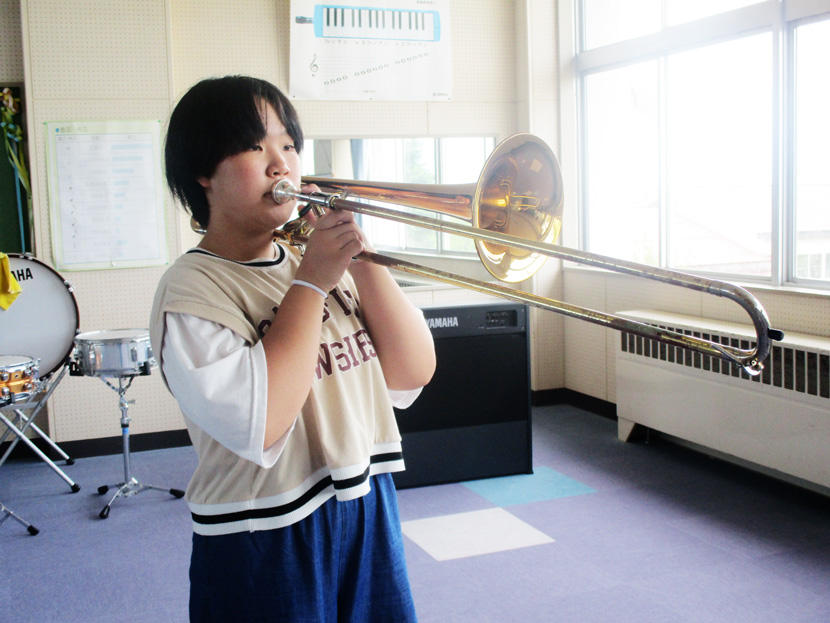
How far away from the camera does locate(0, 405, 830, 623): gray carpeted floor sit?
252cm

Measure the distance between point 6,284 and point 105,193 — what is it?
75 centimetres

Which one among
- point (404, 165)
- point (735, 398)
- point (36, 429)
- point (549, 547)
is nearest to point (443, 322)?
point (549, 547)

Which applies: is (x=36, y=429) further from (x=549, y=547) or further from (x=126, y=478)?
(x=549, y=547)

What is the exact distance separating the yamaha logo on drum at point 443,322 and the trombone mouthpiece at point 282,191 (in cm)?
246

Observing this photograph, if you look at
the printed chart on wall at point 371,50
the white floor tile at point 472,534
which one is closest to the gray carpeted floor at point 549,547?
the white floor tile at point 472,534

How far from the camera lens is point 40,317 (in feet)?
12.5

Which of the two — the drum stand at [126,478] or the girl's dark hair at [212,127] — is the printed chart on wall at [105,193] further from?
the girl's dark hair at [212,127]

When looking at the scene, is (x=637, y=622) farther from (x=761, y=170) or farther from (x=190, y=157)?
(x=761, y=170)

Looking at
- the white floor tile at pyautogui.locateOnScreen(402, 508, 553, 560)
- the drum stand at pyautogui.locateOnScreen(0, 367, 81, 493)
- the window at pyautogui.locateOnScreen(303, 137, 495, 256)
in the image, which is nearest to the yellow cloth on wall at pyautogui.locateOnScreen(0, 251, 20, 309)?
the drum stand at pyautogui.locateOnScreen(0, 367, 81, 493)

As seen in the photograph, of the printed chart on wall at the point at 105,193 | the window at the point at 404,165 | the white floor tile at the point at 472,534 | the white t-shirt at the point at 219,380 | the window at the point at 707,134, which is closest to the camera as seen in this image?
the white t-shirt at the point at 219,380

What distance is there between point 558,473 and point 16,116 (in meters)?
3.44

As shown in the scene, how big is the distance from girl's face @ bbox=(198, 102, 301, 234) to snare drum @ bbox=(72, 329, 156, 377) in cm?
238

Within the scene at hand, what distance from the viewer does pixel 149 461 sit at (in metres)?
4.18

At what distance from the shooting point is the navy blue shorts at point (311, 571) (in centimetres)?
106
